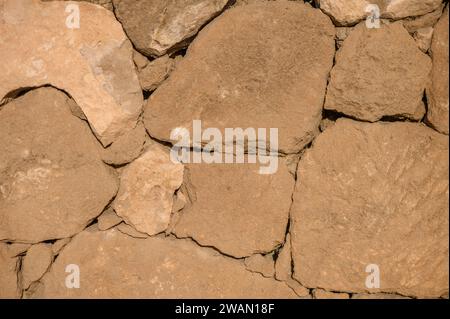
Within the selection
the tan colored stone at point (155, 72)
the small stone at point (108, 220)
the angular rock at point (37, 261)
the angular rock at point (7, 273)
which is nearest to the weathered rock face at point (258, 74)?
the tan colored stone at point (155, 72)

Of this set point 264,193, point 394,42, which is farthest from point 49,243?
point 394,42

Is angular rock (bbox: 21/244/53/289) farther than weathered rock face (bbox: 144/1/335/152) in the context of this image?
Yes

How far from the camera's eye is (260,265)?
4.75 ft

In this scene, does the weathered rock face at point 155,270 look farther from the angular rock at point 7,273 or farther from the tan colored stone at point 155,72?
the tan colored stone at point 155,72

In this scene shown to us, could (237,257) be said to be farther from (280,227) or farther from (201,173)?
(201,173)

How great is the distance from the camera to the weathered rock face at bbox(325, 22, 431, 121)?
4.02 ft

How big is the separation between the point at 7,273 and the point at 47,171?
43cm

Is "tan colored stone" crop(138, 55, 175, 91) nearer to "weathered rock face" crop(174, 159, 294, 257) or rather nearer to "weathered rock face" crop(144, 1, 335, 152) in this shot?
"weathered rock face" crop(144, 1, 335, 152)

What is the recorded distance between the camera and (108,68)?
129cm

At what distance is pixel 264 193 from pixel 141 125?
486 mm

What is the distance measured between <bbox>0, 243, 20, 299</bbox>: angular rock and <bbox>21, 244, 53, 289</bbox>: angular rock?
0.04 meters

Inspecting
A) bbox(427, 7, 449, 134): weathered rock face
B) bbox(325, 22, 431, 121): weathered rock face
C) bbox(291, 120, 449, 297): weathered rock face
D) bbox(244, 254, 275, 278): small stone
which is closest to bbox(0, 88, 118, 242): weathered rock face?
bbox(244, 254, 275, 278): small stone

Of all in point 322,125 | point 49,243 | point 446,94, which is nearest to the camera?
point 446,94

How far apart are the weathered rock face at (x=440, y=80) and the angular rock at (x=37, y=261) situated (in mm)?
1408
